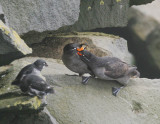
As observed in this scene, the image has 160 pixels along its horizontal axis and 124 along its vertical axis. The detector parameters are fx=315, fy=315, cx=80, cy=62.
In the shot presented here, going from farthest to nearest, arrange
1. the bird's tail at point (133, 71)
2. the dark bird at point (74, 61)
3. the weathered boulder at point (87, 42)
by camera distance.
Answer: the weathered boulder at point (87, 42), the bird's tail at point (133, 71), the dark bird at point (74, 61)

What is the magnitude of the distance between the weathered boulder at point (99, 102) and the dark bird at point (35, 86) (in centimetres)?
58

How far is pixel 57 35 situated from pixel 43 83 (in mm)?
4818

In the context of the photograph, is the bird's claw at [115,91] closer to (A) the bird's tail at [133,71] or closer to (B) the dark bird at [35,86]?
(A) the bird's tail at [133,71]

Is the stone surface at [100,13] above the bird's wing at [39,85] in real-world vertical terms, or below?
below

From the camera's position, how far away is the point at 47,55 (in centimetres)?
866

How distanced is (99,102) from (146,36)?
181 inches

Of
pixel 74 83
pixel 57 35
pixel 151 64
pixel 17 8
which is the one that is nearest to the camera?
pixel 74 83

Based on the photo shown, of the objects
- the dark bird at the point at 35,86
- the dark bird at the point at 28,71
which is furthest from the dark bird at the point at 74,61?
the dark bird at the point at 35,86

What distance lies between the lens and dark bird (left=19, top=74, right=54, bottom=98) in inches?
180

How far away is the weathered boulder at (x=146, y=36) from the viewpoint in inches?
374

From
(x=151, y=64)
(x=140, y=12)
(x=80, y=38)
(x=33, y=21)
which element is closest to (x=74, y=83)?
(x=33, y=21)

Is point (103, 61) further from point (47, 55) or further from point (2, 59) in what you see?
point (47, 55)

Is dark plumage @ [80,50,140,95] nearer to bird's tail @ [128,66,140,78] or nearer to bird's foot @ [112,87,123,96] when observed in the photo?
bird's foot @ [112,87,123,96]

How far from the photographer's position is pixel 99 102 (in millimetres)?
5828
